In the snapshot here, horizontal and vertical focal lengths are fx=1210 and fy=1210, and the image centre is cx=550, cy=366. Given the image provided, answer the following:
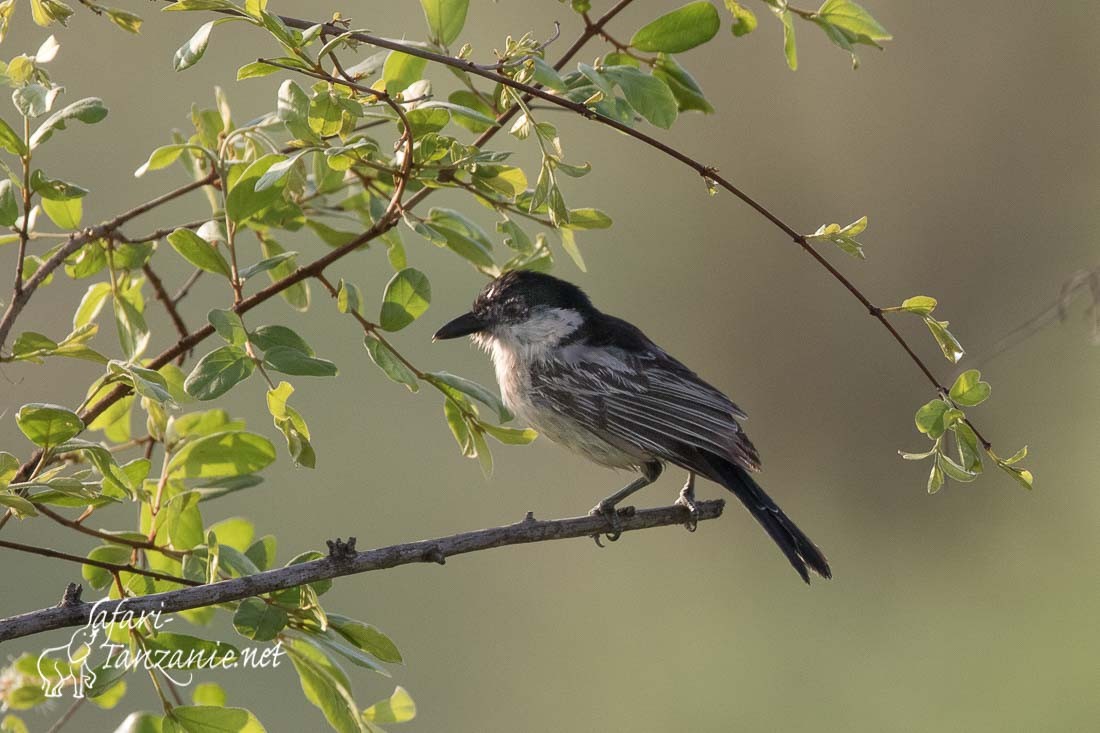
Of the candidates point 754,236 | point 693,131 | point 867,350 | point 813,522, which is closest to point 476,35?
point 693,131

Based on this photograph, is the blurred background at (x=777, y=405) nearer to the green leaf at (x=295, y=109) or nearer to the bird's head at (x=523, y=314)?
the bird's head at (x=523, y=314)

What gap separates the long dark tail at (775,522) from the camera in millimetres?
3381

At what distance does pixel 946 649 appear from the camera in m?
9.08

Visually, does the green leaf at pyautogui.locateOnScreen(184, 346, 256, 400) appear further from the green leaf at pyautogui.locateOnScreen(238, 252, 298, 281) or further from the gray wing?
the gray wing

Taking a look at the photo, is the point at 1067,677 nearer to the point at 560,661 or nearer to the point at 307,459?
the point at 560,661

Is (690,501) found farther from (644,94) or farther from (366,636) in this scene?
(644,94)

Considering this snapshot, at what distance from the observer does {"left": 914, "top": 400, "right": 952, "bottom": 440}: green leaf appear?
2059 millimetres

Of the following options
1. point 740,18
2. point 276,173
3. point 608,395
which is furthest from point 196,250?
point 608,395

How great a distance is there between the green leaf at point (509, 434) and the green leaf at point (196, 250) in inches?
24.3

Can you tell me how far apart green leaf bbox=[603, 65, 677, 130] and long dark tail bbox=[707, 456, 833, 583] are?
1.56 meters

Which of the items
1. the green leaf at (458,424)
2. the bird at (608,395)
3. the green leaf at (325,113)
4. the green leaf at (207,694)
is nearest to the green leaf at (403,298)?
the green leaf at (458,424)

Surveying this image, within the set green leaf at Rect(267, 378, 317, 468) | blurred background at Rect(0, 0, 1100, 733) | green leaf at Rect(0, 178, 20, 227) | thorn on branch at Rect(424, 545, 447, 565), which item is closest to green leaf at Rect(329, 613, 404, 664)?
thorn on branch at Rect(424, 545, 447, 565)

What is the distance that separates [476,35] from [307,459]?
8046 millimetres

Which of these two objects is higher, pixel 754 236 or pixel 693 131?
pixel 693 131
